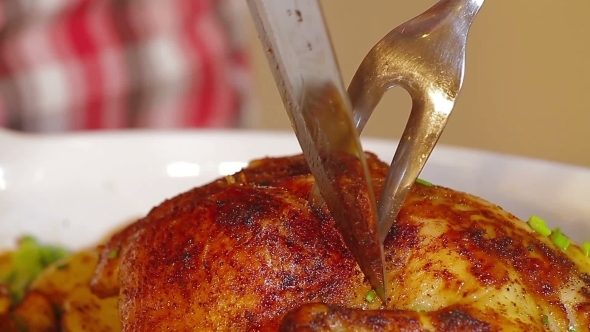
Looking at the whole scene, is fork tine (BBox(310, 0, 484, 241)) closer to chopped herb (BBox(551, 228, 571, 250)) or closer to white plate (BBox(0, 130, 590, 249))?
chopped herb (BBox(551, 228, 571, 250))

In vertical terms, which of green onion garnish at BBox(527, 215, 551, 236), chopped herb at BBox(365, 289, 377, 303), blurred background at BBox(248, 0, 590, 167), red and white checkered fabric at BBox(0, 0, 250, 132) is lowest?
blurred background at BBox(248, 0, 590, 167)

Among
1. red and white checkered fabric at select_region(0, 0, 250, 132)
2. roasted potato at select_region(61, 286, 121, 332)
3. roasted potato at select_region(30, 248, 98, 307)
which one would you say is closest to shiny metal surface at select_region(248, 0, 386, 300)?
roasted potato at select_region(61, 286, 121, 332)

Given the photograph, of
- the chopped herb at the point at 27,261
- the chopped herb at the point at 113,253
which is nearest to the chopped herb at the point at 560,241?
the chopped herb at the point at 113,253

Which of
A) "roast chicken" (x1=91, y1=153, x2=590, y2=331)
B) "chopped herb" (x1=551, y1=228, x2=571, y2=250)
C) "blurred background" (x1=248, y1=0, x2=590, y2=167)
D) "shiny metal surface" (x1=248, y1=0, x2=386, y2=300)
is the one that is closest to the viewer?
"shiny metal surface" (x1=248, y1=0, x2=386, y2=300)

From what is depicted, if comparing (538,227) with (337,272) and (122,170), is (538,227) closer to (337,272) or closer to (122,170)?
(337,272)

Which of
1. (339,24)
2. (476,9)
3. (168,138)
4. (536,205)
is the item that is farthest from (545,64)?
(476,9)

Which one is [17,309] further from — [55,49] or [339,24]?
[339,24]

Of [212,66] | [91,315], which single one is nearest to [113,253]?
[91,315]
